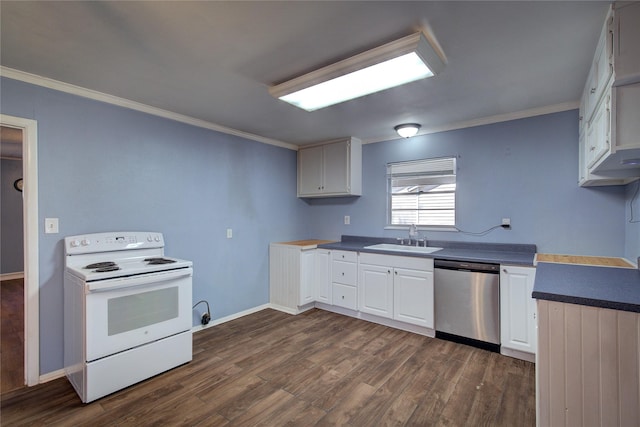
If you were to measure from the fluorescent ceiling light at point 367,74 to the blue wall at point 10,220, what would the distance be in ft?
21.4

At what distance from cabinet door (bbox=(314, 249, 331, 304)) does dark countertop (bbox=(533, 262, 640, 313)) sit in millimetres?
2328

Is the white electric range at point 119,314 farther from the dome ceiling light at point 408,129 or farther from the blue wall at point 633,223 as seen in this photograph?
the blue wall at point 633,223

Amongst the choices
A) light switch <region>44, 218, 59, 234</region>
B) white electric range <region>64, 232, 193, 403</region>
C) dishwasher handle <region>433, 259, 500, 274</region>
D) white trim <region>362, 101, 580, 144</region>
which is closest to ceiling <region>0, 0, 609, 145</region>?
white trim <region>362, 101, 580, 144</region>

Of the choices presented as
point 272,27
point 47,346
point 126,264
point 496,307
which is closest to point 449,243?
point 496,307

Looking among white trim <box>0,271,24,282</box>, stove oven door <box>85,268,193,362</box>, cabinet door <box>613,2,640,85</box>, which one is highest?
cabinet door <box>613,2,640,85</box>

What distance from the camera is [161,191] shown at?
2996mm

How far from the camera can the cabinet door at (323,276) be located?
3906 millimetres

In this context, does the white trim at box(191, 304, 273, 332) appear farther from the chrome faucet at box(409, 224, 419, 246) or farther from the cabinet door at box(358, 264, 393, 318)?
the chrome faucet at box(409, 224, 419, 246)

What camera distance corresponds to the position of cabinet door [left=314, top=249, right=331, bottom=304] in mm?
3906

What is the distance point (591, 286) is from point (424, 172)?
7.63ft

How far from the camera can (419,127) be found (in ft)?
11.6

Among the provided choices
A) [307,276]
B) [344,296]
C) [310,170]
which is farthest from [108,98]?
[344,296]

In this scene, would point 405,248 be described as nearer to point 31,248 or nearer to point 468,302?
point 468,302

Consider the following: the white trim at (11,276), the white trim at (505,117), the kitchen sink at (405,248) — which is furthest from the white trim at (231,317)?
the white trim at (11,276)
